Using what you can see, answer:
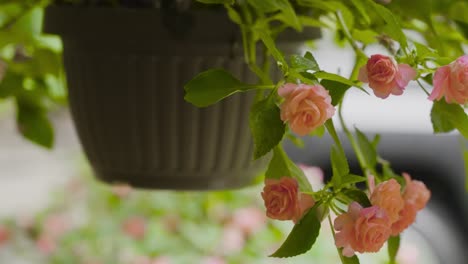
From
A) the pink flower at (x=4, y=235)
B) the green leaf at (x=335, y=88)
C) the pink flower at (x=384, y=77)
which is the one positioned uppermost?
the pink flower at (x=384, y=77)

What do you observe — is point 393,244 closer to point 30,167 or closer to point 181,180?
point 181,180

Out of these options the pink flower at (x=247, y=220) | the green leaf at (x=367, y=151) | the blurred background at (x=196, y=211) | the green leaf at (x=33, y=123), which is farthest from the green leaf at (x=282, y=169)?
the pink flower at (x=247, y=220)

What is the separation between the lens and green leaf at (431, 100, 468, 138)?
1.80 ft

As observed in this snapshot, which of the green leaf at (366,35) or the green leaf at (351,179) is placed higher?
the green leaf at (351,179)

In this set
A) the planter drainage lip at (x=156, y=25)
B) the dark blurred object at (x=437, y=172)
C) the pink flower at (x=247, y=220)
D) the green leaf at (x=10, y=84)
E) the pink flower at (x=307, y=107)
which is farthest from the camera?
the dark blurred object at (x=437, y=172)

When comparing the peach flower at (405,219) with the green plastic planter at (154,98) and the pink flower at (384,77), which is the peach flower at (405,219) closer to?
the pink flower at (384,77)

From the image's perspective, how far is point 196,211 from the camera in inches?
77.2

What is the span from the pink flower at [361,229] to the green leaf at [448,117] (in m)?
0.09

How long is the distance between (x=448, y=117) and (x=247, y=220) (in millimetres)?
1343

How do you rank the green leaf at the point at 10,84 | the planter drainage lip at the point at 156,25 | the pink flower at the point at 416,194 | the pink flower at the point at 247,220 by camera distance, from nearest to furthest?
1. the pink flower at the point at 416,194
2. the planter drainage lip at the point at 156,25
3. the green leaf at the point at 10,84
4. the pink flower at the point at 247,220

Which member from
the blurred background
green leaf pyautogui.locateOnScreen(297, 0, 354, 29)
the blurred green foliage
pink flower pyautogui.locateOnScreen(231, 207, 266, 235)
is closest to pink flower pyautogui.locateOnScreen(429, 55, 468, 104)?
green leaf pyautogui.locateOnScreen(297, 0, 354, 29)

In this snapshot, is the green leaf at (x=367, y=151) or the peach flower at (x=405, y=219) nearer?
the peach flower at (x=405, y=219)

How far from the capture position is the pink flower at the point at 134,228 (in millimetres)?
1894

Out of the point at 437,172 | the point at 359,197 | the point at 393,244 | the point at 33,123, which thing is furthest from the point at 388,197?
the point at 437,172
